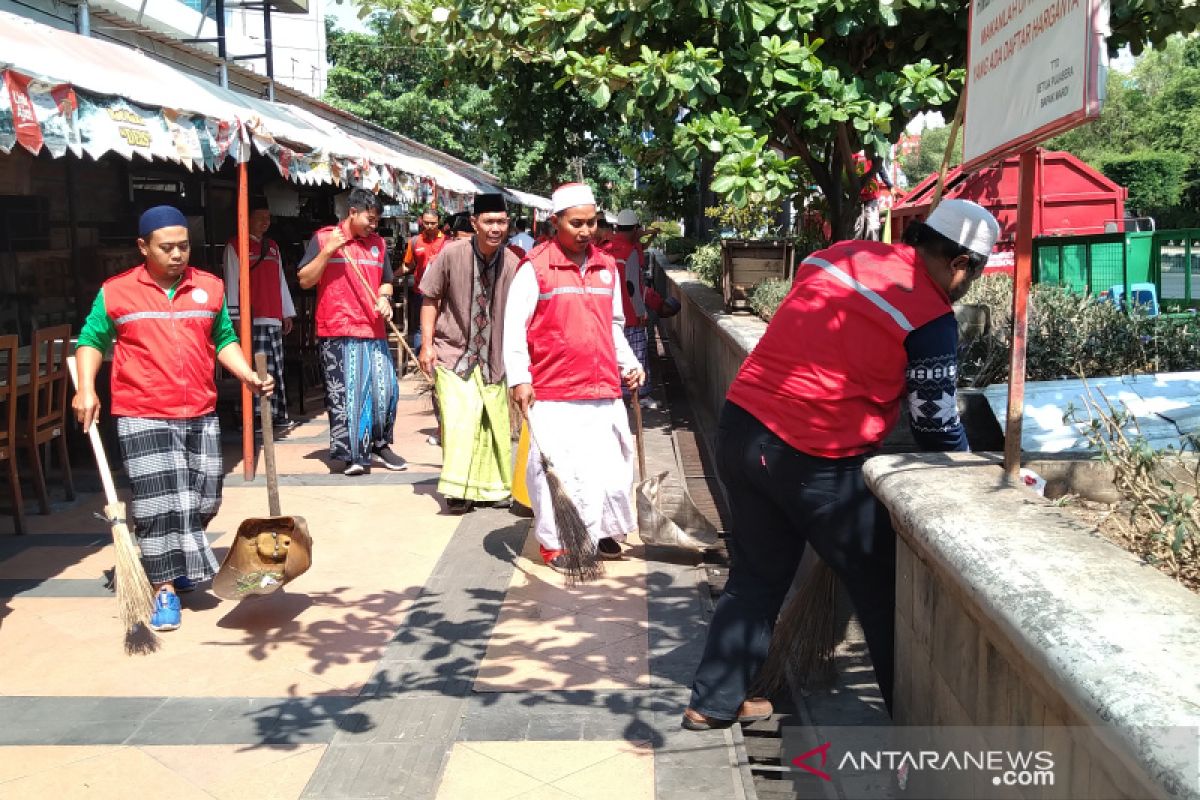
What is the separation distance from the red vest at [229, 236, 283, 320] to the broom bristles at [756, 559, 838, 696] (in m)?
6.49

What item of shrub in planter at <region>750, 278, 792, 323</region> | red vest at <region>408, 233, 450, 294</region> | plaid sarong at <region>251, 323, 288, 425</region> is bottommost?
plaid sarong at <region>251, 323, 288, 425</region>

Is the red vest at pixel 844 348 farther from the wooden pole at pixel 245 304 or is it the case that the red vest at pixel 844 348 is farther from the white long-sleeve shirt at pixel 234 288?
the white long-sleeve shirt at pixel 234 288

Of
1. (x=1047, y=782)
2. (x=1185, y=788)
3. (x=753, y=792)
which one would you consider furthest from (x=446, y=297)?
(x=1185, y=788)

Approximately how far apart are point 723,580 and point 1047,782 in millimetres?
3503

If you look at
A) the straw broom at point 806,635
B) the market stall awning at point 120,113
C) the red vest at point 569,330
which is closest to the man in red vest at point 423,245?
the market stall awning at point 120,113

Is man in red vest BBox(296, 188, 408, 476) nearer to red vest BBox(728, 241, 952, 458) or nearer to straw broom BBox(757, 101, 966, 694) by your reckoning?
straw broom BBox(757, 101, 966, 694)

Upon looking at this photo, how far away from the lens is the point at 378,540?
6520mm

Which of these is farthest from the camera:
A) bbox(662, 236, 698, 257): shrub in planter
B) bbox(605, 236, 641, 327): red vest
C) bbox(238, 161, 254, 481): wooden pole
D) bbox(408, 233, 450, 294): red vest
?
bbox(662, 236, 698, 257): shrub in planter

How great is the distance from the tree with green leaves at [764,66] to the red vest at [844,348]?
357 cm

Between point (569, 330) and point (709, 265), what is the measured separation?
974cm

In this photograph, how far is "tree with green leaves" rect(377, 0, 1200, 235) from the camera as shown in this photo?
7.20m

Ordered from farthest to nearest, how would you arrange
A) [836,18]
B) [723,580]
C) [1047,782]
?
[836,18], [723,580], [1047,782]

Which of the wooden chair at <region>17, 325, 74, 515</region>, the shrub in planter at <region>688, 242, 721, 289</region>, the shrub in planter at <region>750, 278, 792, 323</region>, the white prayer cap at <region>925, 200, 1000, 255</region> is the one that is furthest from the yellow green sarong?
the shrub in planter at <region>688, 242, 721, 289</region>

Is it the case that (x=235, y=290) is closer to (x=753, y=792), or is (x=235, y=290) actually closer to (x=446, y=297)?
(x=446, y=297)
